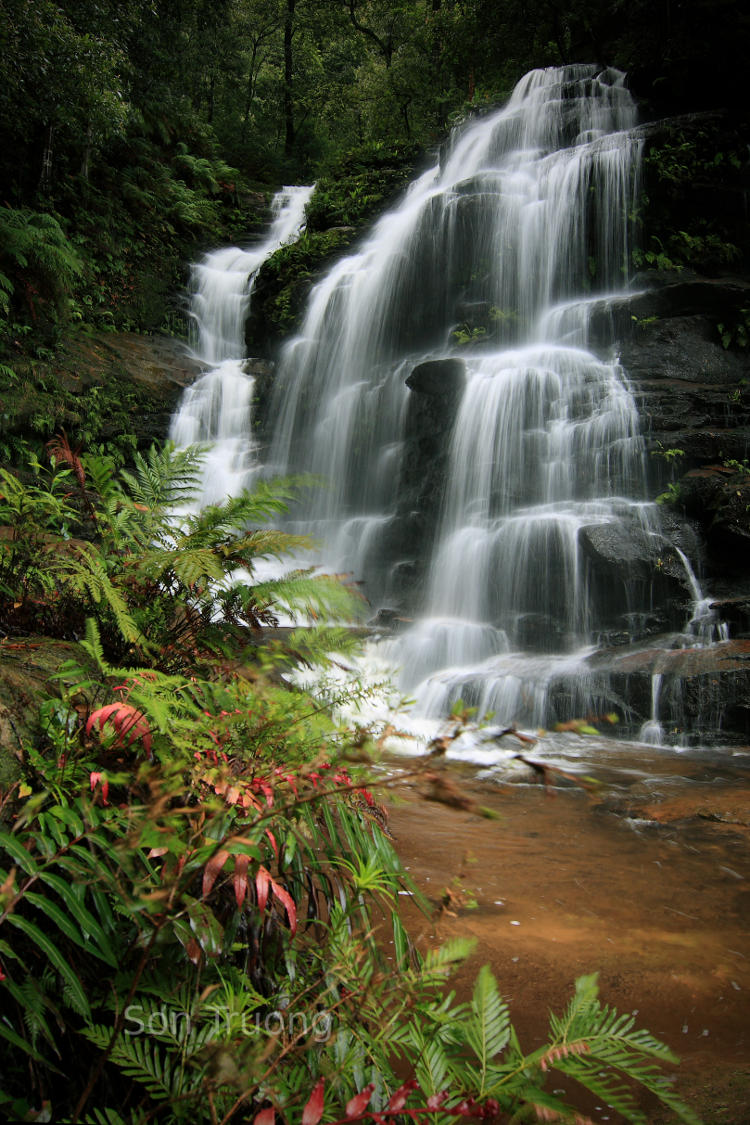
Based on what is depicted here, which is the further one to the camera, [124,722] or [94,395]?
[94,395]

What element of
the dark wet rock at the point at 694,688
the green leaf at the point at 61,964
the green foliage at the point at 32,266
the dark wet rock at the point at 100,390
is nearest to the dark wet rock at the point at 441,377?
the dark wet rock at the point at 100,390

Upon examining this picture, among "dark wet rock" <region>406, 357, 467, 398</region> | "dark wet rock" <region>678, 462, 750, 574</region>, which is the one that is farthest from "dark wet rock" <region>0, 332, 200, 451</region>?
"dark wet rock" <region>678, 462, 750, 574</region>

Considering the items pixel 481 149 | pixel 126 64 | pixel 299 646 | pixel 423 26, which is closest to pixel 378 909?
pixel 299 646

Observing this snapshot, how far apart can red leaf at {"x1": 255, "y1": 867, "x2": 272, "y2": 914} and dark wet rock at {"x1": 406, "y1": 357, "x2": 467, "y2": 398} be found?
10.1 metres

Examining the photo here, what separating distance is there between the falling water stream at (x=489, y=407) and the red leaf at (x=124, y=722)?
211 inches

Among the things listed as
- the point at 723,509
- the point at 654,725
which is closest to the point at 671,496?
the point at 723,509

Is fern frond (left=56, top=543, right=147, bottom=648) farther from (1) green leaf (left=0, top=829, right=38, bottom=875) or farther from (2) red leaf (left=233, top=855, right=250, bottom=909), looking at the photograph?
(2) red leaf (left=233, top=855, right=250, bottom=909)

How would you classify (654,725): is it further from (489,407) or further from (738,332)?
(738,332)

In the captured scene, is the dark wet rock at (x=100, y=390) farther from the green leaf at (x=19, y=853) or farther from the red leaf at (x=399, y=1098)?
the red leaf at (x=399, y=1098)

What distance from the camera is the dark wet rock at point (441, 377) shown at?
1084 centimetres

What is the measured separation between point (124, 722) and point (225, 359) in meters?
15.7

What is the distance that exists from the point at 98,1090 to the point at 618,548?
7.80m

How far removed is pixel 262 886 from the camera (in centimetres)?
145

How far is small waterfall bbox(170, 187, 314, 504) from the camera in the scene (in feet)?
42.9
